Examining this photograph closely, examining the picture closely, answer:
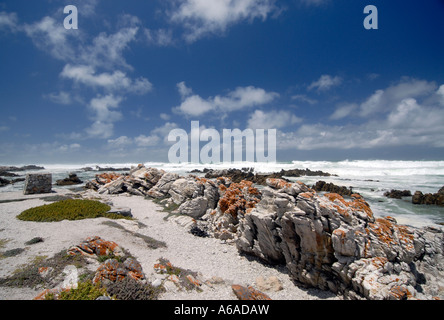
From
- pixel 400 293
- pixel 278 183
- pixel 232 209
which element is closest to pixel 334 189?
pixel 232 209

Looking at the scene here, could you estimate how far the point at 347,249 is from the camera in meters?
6.64

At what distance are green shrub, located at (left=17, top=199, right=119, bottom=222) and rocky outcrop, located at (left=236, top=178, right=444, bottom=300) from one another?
12.4 metres

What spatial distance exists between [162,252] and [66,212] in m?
8.83

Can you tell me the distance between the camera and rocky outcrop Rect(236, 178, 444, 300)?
6.09 m

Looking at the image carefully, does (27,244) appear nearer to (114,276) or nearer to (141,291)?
(114,276)

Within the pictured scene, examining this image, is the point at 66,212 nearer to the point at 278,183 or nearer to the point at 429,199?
the point at 278,183

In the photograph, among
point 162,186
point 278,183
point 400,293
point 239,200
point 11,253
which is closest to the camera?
point 400,293

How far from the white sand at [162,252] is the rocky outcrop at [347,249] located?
2.97 feet

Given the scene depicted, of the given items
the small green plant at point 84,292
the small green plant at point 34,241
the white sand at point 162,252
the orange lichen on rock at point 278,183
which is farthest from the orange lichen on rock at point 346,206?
the small green plant at point 34,241

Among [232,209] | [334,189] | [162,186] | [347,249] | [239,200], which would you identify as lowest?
[334,189]

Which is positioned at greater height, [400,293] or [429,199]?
[429,199]

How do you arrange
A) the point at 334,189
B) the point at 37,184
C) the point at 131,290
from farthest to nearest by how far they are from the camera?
the point at 334,189
the point at 37,184
the point at 131,290
